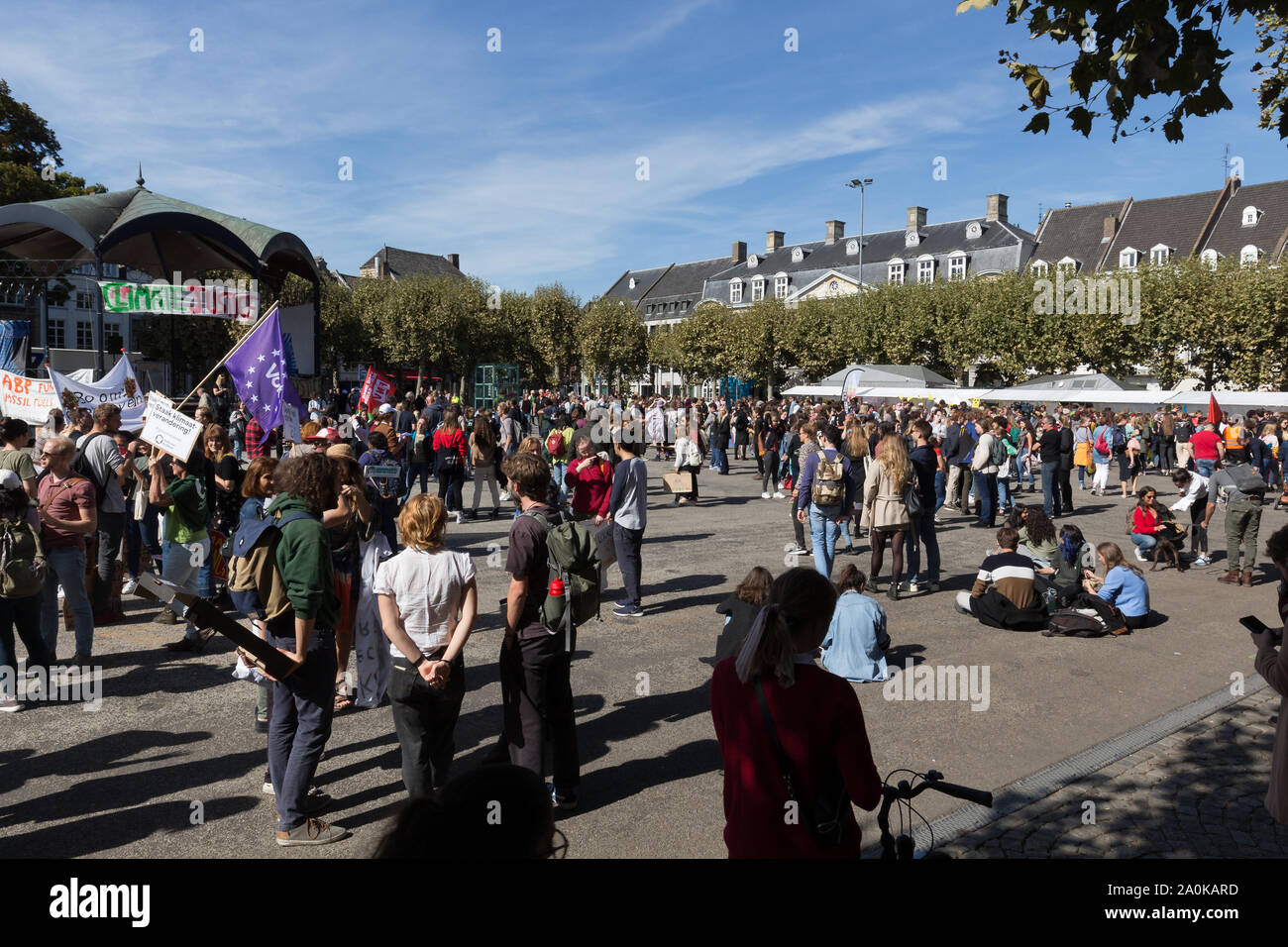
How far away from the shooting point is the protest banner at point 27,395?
12258mm

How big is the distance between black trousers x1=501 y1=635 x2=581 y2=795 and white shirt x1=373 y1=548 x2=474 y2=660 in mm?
411

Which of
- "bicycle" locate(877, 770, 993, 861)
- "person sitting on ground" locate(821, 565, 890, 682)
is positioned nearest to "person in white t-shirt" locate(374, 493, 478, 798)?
"bicycle" locate(877, 770, 993, 861)

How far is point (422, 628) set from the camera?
433 cm

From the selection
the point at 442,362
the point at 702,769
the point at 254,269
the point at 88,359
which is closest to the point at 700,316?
the point at 442,362

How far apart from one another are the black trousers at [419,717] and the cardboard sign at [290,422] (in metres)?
8.34

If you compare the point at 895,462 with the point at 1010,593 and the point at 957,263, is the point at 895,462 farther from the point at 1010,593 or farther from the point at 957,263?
the point at 957,263

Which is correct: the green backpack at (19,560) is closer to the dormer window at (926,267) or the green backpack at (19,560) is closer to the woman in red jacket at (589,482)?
the woman in red jacket at (589,482)

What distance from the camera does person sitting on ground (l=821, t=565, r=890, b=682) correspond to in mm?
6824

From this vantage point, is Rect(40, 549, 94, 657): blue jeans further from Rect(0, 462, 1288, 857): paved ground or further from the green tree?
the green tree

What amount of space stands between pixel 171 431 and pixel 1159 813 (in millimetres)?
7442

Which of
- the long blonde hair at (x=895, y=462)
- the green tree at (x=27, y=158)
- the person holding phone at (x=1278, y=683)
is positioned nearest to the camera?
the person holding phone at (x=1278, y=683)

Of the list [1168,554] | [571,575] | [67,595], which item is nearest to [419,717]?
[571,575]

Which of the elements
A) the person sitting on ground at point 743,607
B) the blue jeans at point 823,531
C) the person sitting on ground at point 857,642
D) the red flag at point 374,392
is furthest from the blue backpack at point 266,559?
the red flag at point 374,392
